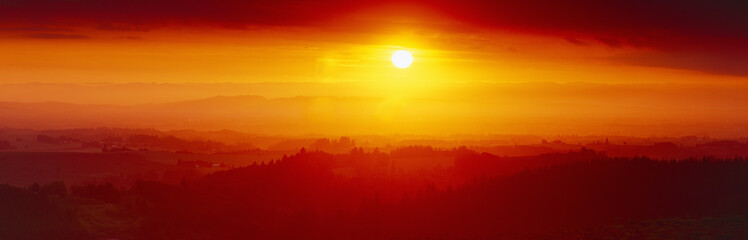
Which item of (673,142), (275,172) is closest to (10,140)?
(275,172)

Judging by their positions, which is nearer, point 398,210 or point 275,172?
point 398,210

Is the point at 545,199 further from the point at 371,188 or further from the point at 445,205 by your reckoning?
the point at 371,188

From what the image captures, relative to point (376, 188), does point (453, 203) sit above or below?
below

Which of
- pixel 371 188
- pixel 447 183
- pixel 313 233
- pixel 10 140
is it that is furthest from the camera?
pixel 10 140

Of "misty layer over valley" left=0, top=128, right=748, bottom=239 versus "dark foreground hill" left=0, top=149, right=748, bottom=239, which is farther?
"misty layer over valley" left=0, top=128, right=748, bottom=239

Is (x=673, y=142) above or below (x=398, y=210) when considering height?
above

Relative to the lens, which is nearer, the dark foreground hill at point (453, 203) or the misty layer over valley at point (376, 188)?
the dark foreground hill at point (453, 203)

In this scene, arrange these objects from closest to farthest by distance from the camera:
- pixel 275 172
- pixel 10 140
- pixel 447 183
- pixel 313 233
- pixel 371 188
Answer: pixel 313 233 < pixel 447 183 < pixel 371 188 < pixel 275 172 < pixel 10 140

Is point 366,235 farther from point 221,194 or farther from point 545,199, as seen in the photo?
point 221,194

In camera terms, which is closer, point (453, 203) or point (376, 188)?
point (453, 203)
